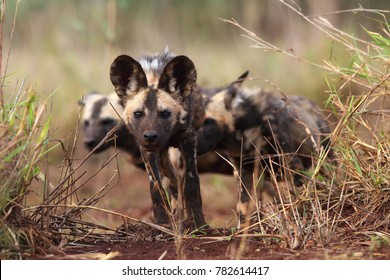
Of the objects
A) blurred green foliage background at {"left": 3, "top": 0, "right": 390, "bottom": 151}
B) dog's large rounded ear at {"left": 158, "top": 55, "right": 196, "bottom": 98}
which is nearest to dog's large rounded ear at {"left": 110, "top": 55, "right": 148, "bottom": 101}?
dog's large rounded ear at {"left": 158, "top": 55, "right": 196, "bottom": 98}

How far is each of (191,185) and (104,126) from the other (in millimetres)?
3696

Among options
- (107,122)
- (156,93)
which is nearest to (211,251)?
(156,93)

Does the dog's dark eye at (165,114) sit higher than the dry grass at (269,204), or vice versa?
the dog's dark eye at (165,114)

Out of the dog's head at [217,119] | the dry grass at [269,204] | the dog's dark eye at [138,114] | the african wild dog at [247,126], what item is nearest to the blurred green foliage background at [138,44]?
the african wild dog at [247,126]

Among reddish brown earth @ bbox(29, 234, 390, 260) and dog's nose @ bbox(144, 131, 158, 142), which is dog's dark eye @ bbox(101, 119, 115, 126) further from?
reddish brown earth @ bbox(29, 234, 390, 260)

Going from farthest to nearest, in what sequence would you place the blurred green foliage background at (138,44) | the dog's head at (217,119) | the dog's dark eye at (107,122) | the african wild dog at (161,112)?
1. the blurred green foliage background at (138,44)
2. the dog's dark eye at (107,122)
3. the dog's head at (217,119)
4. the african wild dog at (161,112)

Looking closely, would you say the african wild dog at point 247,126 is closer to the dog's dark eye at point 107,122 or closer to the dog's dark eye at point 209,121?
the dog's dark eye at point 209,121

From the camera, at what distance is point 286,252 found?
13.9ft

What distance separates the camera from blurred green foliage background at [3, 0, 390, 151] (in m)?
10.7

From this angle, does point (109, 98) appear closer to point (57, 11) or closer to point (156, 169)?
point (156, 169)

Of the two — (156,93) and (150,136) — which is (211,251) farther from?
(156,93)

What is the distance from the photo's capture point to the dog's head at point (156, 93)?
5.30 m

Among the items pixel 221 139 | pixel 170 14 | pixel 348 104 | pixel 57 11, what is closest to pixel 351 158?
pixel 348 104
